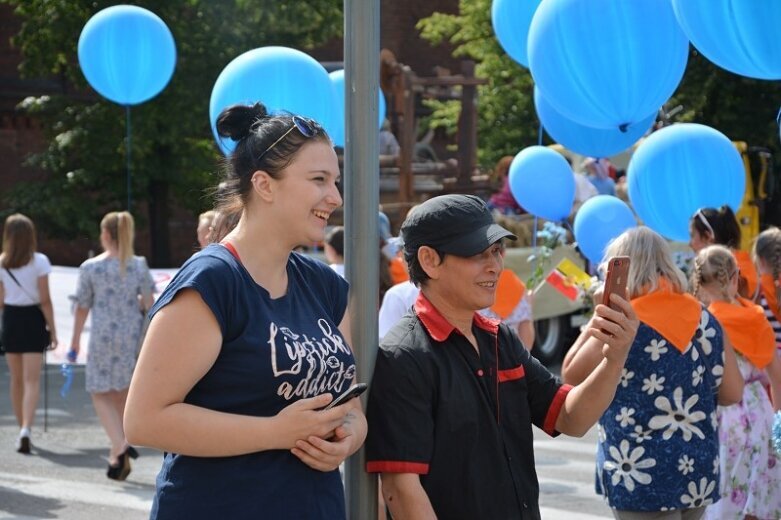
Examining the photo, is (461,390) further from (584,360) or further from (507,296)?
(507,296)

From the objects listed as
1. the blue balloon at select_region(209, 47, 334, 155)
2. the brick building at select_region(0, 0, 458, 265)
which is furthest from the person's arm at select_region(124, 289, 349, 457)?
the brick building at select_region(0, 0, 458, 265)

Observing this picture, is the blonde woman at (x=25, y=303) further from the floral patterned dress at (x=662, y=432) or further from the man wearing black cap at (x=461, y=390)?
the man wearing black cap at (x=461, y=390)

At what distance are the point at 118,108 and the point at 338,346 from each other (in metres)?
20.9

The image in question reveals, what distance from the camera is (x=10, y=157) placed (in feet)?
89.5

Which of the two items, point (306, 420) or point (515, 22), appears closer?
point (306, 420)

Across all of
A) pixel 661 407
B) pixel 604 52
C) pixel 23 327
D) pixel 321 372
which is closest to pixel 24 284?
pixel 23 327

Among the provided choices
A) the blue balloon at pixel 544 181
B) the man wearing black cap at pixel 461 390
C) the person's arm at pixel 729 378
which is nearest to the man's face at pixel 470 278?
the man wearing black cap at pixel 461 390

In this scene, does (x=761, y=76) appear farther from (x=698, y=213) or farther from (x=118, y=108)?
(x=118, y=108)

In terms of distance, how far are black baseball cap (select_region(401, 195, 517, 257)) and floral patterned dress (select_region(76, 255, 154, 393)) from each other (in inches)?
235

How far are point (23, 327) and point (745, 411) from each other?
6.10m

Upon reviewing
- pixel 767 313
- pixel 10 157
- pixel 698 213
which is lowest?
pixel 10 157

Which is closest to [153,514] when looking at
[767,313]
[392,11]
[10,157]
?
[767,313]

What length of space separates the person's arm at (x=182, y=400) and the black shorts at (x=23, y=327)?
24.3 ft

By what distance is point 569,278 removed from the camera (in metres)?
8.78
